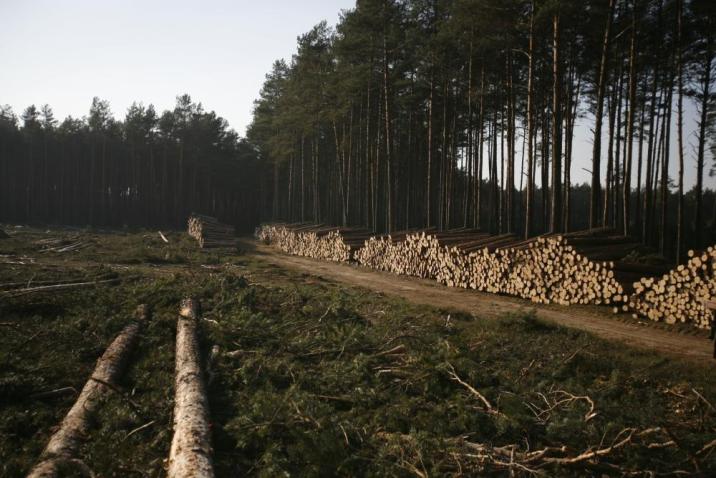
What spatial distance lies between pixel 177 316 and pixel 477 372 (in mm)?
6024

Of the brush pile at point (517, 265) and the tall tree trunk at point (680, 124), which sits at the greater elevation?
the tall tree trunk at point (680, 124)

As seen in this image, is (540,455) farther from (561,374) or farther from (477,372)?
(561,374)

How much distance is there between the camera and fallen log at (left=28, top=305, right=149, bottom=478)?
405cm

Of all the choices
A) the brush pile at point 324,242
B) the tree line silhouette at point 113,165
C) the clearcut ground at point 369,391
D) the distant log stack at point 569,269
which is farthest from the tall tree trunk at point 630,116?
the tree line silhouette at point 113,165

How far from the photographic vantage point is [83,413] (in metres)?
5.03

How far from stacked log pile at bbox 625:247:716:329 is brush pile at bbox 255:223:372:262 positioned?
562 inches

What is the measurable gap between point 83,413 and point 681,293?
419 inches

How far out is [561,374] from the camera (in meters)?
6.36

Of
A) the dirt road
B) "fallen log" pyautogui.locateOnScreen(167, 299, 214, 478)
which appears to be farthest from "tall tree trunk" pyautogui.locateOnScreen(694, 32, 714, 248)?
"fallen log" pyautogui.locateOnScreen(167, 299, 214, 478)

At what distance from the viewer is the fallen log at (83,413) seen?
13.3 ft

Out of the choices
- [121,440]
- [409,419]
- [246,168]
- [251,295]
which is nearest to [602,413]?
[409,419]

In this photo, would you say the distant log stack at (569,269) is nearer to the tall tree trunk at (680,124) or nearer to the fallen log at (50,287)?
the tall tree trunk at (680,124)

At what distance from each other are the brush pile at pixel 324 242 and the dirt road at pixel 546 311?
460cm

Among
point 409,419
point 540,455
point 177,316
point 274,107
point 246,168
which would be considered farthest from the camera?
point 246,168
